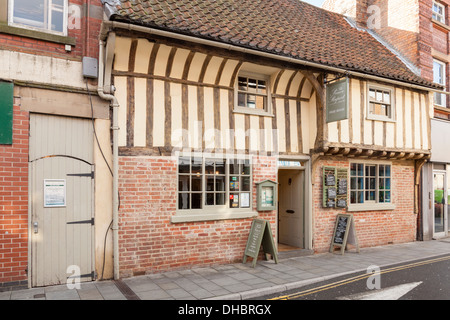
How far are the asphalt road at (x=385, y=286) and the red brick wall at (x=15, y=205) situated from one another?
4288mm

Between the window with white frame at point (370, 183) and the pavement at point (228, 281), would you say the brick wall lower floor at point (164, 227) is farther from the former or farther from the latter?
the window with white frame at point (370, 183)

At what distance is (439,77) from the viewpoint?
1321 centimetres

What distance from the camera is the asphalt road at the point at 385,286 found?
593 centimetres

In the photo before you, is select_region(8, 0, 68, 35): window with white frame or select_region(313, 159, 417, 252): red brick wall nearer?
select_region(8, 0, 68, 35): window with white frame

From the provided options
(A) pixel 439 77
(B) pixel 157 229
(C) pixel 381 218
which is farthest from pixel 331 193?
(A) pixel 439 77

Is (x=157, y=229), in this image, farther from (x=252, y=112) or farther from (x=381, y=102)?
(x=381, y=102)

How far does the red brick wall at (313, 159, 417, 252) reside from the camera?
31.0 ft

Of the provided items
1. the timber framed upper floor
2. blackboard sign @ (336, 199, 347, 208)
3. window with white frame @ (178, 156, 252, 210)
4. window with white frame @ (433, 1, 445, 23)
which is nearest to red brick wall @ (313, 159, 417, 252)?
blackboard sign @ (336, 199, 347, 208)

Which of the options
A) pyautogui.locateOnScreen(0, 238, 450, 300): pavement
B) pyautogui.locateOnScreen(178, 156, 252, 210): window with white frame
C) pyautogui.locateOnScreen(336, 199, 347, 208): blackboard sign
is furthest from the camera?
pyautogui.locateOnScreen(336, 199, 347, 208): blackboard sign

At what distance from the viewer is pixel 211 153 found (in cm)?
787

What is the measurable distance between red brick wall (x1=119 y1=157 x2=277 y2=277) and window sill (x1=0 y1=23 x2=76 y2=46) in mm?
2507

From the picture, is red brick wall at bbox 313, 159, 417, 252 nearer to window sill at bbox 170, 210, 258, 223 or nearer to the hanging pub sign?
the hanging pub sign

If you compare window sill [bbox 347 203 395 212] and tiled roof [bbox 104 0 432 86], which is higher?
tiled roof [bbox 104 0 432 86]
